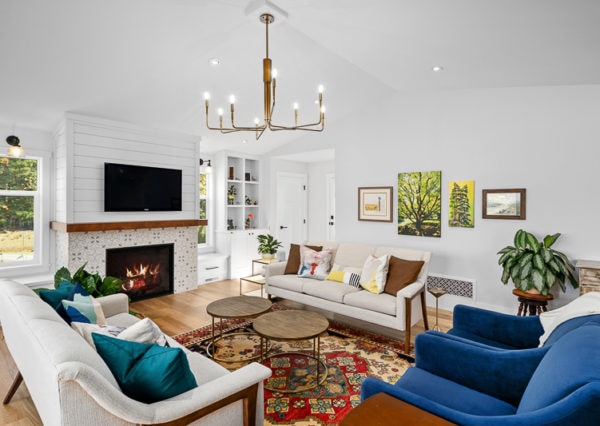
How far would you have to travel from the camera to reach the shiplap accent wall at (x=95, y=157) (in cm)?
398

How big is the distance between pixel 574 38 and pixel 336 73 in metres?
2.15

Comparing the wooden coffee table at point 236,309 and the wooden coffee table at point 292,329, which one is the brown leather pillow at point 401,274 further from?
the wooden coffee table at point 236,309

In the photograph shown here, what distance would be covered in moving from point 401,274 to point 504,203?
1.57 m

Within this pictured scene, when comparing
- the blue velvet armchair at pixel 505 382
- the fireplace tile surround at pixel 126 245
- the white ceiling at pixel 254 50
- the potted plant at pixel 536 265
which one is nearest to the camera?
the blue velvet armchair at pixel 505 382

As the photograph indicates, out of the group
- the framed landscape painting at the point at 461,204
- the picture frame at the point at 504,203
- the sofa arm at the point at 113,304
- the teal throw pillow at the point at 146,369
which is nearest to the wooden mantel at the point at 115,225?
the sofa arm at the point at 113,304

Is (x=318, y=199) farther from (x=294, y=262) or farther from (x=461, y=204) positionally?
(x=461, y=204)

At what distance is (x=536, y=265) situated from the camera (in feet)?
10.8

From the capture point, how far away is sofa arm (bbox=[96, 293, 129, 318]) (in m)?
2.83

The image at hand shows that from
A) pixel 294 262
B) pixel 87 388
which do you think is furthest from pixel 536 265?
pixel 87 388

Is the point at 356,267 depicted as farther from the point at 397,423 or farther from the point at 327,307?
the point at 397,423

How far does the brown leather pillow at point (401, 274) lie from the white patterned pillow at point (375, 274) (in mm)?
63

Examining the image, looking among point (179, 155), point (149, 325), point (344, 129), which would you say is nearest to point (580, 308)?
point (149, 325)

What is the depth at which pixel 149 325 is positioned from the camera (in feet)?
6.11

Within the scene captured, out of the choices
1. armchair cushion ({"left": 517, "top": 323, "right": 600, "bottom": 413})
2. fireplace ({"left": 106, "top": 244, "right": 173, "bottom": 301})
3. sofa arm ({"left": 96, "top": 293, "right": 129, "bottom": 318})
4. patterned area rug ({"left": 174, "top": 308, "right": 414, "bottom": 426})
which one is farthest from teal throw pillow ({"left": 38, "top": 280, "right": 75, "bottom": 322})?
armchair cushion ({"left": 517, "top": 323, "right": 600, "bottom": 413})
